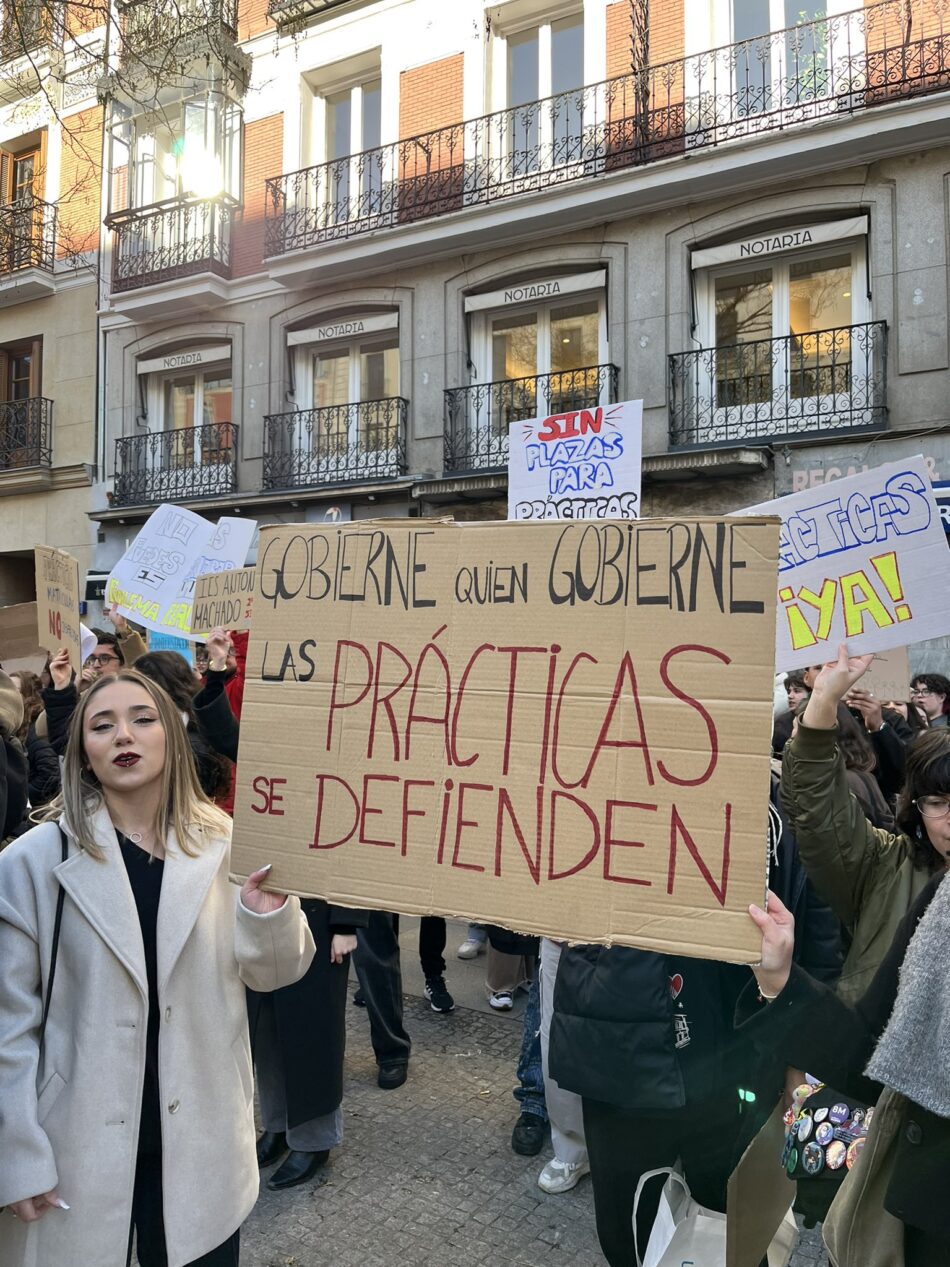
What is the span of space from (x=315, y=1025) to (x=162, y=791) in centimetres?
165

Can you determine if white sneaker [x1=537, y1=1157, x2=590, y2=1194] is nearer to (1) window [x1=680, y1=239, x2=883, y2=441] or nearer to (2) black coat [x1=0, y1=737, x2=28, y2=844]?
(2) black coat [x1=0, y1=737, x2=28, y2=844]

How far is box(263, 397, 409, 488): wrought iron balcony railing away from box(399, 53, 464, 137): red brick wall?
3.86 meters

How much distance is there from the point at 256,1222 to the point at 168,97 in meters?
17.1

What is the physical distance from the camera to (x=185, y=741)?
241 cm

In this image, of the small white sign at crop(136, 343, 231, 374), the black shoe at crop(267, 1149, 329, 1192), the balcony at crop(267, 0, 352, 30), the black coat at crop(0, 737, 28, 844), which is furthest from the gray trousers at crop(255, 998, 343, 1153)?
the balcony at crop(267, 0, 352, 30)

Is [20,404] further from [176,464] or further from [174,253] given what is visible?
[174,253]

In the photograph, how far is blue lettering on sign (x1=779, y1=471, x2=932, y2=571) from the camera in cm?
304

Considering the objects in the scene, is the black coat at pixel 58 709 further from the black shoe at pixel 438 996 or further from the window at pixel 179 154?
the window at pixel 179 154

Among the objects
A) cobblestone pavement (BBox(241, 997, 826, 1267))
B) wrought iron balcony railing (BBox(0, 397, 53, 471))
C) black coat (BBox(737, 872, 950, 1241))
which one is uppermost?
wrought iron balcony railing (BBox(0, 397, 53, 471))

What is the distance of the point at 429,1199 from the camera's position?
332 cm

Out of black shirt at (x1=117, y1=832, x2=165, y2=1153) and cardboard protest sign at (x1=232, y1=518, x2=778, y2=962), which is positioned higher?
cardboard protest sign at (x1=232, y1=518, x2=778, y2=962)

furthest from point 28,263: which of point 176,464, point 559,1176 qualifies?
point 559,1176

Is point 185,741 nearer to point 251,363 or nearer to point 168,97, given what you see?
point 251,363

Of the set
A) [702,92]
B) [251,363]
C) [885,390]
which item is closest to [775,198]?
[702,92]
